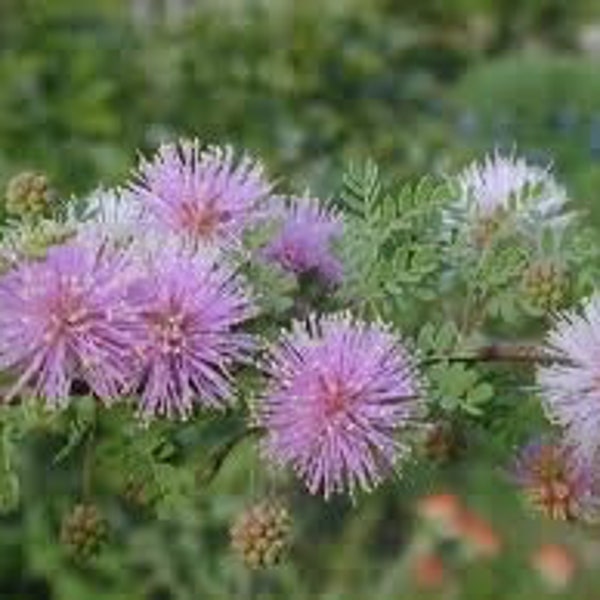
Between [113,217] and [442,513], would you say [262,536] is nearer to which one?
[113,217]

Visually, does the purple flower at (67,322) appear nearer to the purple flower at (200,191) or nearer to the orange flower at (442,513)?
the purple flower at (200,191)

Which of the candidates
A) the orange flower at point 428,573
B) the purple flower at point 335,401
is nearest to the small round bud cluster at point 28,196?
the purple flower at point 335,401

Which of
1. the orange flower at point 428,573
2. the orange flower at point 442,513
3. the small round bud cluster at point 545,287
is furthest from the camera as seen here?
the orange flower at point 442,513

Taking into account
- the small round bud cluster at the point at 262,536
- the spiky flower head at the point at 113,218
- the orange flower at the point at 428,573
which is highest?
the orange flower at the point at 428,573

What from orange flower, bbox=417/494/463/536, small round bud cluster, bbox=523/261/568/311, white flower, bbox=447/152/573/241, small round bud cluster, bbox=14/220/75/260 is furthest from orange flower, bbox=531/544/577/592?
small round bud cluster, bbox=14/220/75/260

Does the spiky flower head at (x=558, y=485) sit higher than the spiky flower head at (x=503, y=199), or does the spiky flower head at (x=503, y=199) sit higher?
the spiky flower head at (x=503, y=199)

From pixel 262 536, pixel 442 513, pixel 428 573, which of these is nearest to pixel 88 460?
pixel 262 536

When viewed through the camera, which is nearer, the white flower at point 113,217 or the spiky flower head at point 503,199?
the white flower at point 113,217

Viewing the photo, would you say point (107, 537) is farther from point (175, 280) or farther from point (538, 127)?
point (538, 127)
